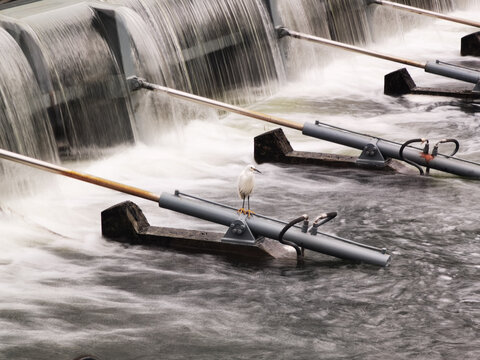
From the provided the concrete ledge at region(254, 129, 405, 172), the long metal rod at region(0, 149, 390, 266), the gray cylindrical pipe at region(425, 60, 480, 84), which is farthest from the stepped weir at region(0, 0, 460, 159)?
the gray cylindrical pipe at region(425, 60, 480, 84)

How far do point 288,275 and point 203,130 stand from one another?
194 inches

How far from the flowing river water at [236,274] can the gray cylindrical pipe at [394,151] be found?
→ 143mm

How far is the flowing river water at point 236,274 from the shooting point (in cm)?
657

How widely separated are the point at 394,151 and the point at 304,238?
102 inches

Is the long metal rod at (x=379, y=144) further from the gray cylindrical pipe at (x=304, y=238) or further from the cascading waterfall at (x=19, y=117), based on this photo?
the gray cylindrical pipe at (x=304, y=238)

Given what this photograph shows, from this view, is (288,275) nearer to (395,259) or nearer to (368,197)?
(395,259)

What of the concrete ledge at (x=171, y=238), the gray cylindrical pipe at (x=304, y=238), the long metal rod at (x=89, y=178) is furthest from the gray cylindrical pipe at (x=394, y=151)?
the long metal rod at (x=89, y=178)

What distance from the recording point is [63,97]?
10586 millimetres

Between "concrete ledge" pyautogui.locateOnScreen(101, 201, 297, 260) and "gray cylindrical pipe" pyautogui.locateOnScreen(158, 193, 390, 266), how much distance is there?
0.44 feet

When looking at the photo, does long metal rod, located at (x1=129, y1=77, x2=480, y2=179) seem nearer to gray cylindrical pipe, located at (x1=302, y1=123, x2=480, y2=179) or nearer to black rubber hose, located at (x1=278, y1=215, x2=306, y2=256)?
gray cylindrical pipe, located at (x1=302, y1=123, x2=480, y2=179)

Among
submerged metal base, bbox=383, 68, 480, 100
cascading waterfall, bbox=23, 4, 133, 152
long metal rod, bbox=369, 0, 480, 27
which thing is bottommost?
submerged metal base, bbox=383, 68, 480, 100

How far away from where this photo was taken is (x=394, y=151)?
1015 centimetres

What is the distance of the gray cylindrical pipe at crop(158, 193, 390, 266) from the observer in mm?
7777

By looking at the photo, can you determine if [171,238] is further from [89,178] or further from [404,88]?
A: [404,88]
